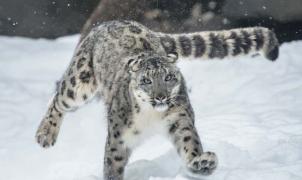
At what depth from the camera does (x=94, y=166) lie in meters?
7.74

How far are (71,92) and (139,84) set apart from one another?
1.64m

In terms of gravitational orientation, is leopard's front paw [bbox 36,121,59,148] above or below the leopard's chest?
below

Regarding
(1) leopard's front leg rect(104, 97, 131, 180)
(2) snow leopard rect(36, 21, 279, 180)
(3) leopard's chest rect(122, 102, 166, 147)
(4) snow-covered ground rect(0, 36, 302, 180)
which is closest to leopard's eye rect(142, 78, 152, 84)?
(2) snow leopard rect(36, 21, 279, 180)

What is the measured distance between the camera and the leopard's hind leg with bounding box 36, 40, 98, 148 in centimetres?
752

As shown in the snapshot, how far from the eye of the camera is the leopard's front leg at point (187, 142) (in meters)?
6.02

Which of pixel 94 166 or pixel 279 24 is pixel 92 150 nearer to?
pixel 94 166

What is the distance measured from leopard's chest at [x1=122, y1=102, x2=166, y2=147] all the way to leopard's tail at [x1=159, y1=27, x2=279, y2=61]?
4.59 ft

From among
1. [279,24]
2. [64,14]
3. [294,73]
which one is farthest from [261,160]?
[64,14]

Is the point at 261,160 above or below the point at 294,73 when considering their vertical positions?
above

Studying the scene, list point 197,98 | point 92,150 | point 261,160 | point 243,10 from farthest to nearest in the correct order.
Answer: point 243,10
point 197,98
point 92,150
point 261,160

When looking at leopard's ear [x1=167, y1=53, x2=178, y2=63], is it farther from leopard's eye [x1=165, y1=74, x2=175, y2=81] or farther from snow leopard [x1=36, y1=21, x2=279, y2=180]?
leopard's eye [x1=165, y1=74, x2=175, y2=81]

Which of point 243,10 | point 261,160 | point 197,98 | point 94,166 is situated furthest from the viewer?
point 243,10

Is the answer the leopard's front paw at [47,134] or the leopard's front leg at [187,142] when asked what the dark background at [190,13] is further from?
the leopard's front leg at [187,142]

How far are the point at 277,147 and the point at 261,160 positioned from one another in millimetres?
322
